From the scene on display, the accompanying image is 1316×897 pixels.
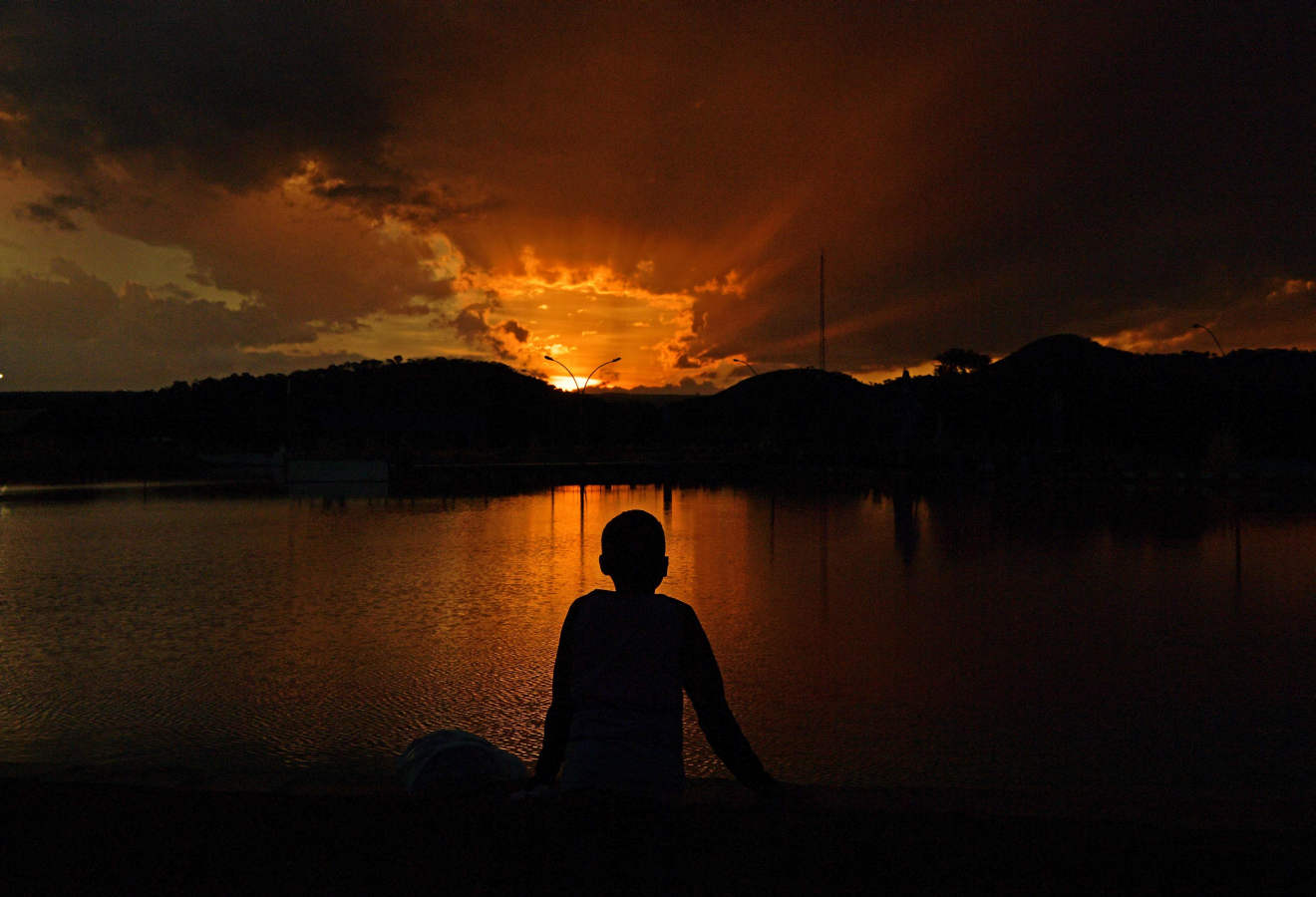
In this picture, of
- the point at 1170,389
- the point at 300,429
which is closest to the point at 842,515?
the point at 1170,389

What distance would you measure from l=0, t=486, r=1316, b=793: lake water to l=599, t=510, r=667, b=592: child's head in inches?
91.8

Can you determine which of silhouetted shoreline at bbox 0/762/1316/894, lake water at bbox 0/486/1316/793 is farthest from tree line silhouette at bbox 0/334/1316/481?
silhouetted shoreline at bbox 0/762/1316/894

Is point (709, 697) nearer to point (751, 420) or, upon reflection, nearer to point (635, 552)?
point (635, 552)

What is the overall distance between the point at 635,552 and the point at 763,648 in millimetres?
5263

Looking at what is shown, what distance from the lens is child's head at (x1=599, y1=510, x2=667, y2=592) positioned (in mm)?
3256

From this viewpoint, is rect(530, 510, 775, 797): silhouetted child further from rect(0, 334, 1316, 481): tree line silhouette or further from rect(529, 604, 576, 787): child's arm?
rect(0, 334, 1316, 481): tree line silhouette

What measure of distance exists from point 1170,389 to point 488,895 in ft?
369

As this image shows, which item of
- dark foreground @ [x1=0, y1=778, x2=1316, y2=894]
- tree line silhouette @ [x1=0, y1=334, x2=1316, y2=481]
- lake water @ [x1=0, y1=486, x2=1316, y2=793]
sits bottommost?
lake water @ [x1=0, y1=486, x2=1316, y2=793]

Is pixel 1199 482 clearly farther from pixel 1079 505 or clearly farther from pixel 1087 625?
pixel 1087 625

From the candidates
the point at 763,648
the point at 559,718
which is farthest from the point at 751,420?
the point at 559,718

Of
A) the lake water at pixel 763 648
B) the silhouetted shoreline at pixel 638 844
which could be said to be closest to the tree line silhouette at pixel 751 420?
the lake water at pixel 763 648

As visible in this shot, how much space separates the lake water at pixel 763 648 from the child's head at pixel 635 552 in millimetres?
2332

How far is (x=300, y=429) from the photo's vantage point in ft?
387

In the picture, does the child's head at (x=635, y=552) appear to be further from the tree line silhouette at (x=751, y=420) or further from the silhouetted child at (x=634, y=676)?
the tree line silhouette at (x=751, y=420)
